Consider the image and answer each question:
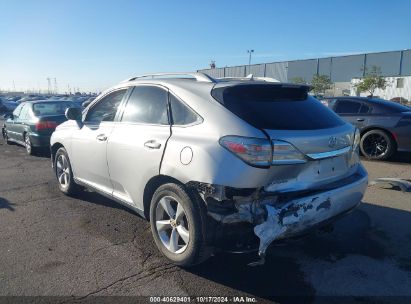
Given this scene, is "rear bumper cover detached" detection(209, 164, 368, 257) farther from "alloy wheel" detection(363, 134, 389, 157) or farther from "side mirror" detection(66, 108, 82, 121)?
"alloy wheel" detection(363, 134, 389, 157)

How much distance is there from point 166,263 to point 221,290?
702 mm

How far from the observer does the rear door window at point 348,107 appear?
9.39 meters

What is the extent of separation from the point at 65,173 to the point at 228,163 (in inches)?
143

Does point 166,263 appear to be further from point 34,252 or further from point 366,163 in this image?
point 366,163

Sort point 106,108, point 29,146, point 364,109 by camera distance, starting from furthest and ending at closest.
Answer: point 29,146 → point 364,109 → point 106,108

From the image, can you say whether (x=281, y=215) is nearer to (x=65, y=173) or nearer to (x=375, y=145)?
(x=65, y=173)

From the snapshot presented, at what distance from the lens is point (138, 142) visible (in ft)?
12.4

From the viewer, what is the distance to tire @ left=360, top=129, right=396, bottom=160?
8.70 meters

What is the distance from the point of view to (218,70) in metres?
78.6

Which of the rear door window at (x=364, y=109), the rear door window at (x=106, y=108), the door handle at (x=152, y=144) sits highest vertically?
the rear door window at (x=106, y=108)

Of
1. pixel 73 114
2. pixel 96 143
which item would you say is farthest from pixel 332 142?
pixel 73 114

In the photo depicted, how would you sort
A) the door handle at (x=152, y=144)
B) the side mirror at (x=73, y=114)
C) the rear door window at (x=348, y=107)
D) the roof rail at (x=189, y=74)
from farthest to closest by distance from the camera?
the rear door window at (x=348, y=107) < the side mirror at (x=73, y=114) < the roof rail at (x=189, y=74) < the door handle at (x=152, y=144)

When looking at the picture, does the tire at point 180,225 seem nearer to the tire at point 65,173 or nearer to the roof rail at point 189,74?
the roof rail at point 189,74

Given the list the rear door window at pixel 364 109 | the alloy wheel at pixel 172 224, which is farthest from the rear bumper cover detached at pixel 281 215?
the rear door window at pixel 364 109
